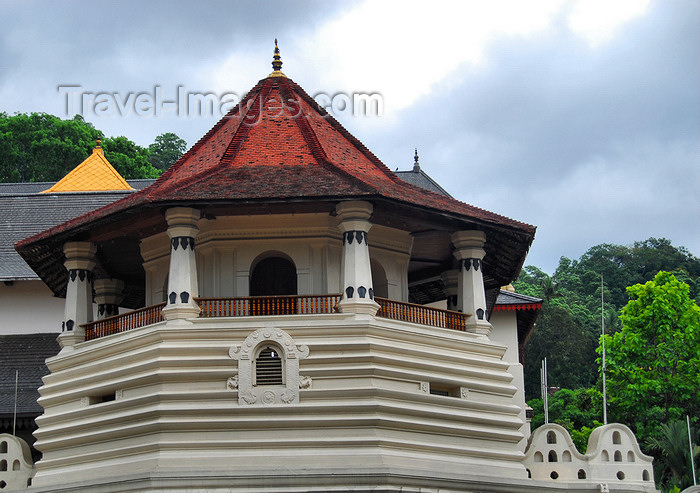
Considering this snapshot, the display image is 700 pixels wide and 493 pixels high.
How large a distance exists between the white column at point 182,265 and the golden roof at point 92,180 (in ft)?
54.5

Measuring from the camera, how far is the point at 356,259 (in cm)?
2105

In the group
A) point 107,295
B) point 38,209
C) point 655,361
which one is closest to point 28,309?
point 38,209

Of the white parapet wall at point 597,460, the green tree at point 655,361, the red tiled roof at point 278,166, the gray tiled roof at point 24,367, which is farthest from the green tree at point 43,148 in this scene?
the white parapet wall at point 597,460

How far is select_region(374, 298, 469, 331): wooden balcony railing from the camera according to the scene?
21.7m

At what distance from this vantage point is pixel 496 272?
2530cm

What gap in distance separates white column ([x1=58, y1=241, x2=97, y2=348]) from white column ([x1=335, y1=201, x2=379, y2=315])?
5251mm

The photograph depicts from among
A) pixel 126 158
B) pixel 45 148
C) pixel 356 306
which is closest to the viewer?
pixel 356 306

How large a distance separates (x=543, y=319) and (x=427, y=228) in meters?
42.8

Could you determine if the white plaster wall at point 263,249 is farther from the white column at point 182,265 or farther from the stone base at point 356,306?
the stone base at point 356,306

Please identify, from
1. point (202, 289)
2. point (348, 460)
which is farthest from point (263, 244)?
point (348, 460)

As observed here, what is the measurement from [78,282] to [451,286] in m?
7.70

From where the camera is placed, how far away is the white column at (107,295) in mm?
25562

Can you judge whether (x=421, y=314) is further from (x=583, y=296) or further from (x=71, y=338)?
(x=583, y=296)

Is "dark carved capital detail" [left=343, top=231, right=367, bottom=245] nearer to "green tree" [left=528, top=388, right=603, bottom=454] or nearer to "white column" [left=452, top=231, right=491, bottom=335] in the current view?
"white column" [left=452, top=231, right=491, bottom=335]
